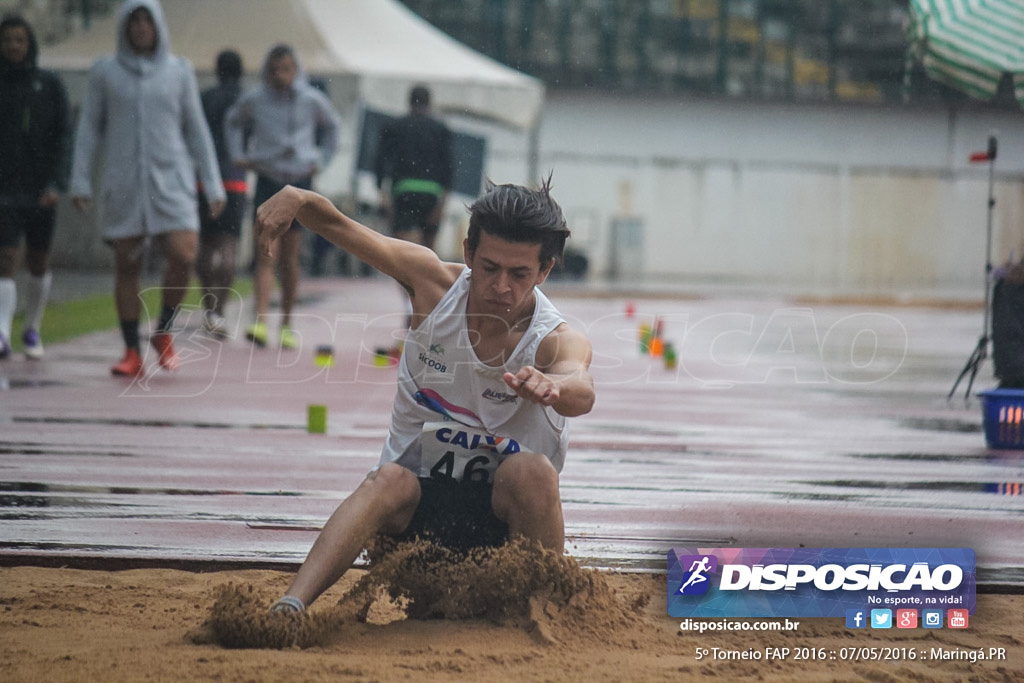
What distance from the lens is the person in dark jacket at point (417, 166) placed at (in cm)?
1138

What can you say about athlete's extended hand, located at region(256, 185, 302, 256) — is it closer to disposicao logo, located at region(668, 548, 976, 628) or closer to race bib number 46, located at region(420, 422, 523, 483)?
race bib number 46, located at region(420, 422, 523, 483)

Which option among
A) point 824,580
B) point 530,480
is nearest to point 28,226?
point 530,480

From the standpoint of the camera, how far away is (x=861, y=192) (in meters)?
34.3

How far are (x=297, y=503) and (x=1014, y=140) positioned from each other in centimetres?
2708

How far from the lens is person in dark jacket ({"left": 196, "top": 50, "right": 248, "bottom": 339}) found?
11.7 m

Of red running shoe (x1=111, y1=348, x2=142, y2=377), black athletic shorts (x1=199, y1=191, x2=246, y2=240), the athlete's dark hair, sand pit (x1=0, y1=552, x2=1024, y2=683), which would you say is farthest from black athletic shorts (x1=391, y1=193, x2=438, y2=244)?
the athlete's dark hair

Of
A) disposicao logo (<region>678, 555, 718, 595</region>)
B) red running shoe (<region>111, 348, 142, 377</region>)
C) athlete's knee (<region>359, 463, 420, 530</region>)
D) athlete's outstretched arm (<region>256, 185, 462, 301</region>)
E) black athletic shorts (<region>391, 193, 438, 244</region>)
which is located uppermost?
athlete's outstretched arm (<region>256, 185, 462, 301</region>)

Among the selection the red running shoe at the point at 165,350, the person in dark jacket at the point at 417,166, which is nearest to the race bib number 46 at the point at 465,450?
the red running shoe at the point at 165,350

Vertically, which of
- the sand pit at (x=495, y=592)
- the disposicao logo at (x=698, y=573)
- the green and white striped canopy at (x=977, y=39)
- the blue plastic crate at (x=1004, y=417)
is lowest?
the blue plastic crate at (x=1004, y=417)

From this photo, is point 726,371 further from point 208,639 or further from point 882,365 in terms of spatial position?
point 208,639

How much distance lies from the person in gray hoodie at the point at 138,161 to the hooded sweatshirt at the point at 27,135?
2.57ft

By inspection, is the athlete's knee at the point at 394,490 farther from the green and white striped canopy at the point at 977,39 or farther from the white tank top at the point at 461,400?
the green and white striped canopy at the point at 977,39

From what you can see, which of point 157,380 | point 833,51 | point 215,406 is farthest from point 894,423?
point 833,51

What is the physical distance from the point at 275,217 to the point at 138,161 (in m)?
5.76
